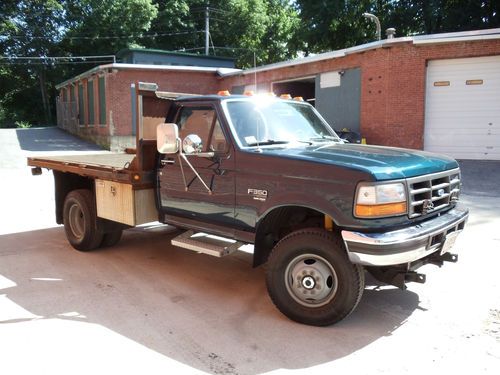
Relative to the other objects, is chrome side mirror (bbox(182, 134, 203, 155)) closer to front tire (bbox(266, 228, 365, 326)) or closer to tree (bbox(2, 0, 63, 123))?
front tire (bbox(266, 228, 365, 326))

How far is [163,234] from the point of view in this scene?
758 centimetres

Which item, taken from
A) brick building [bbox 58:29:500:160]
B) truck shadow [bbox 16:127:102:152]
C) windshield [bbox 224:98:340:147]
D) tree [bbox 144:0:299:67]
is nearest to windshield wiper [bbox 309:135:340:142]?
windshield [bbox 224:98:340:147]

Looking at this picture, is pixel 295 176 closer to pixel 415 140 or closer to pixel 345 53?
pixel 415 140

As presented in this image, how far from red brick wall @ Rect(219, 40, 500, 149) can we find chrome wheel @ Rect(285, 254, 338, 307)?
1367cm

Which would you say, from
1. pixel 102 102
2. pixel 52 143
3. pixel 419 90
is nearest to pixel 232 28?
pixel 102 102

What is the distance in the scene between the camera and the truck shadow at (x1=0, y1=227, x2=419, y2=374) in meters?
3.80

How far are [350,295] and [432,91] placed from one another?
46.6 ft

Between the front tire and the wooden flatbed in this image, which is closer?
the front tire

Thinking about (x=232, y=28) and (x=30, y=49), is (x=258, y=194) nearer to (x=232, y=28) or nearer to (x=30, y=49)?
(x=232, y=28)

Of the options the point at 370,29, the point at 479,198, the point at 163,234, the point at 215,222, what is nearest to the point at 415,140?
the point at 479,198

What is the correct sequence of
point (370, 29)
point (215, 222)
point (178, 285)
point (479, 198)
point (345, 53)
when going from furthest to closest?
point (370, 29) < point (345, 53) < point (479, 198) < point (178, 285) < point (215, 222)

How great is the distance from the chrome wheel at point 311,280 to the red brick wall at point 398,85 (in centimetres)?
1367

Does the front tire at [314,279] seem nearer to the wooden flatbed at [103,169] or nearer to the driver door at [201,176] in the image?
the driver door at [201,176]

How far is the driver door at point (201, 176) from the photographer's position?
478 cm
